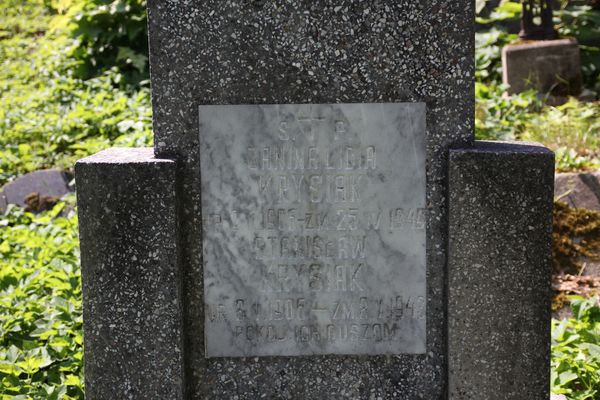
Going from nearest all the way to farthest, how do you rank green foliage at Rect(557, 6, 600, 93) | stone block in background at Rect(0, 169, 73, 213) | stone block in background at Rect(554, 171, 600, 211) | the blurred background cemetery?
the blurred background cemetery → stone block in background at Rect(554, 171, 600, 211) → stone block in background at Rect(0, 169, 73, 213) → green foliage at Rect(557, 6, 600, 93)

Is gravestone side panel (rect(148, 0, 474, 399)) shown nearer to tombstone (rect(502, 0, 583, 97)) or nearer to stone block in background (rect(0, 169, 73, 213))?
stone block in background (rect(0, 169, 73, 213))

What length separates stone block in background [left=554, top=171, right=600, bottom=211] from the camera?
4.03 m

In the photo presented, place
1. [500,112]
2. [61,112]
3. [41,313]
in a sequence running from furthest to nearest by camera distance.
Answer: [61,112] → [500,112] → [41,313]

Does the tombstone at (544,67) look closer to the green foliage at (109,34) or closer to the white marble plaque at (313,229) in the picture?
the green foliage at (109,34)

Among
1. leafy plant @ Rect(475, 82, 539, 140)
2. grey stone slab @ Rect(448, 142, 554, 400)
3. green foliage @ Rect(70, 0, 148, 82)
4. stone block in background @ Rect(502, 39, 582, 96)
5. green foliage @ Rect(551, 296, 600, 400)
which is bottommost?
green foliage @ Rect(551, 296, 600, 400)

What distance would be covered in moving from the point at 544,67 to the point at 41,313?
442 centimetres

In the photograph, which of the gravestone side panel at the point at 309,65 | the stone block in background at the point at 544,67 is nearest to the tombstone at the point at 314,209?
the gravestone side panel at the point at 309,65

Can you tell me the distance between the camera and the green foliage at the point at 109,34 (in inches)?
278

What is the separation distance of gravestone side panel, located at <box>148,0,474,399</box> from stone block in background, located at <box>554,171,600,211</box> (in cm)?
191

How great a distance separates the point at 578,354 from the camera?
3076mm

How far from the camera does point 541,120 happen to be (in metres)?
5.34

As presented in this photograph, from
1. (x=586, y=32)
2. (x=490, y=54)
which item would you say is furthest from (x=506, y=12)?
(x=586, y=32)

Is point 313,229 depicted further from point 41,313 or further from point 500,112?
point 500,112

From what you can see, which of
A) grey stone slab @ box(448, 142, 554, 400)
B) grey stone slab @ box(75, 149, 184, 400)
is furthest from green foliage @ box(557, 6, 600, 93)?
grey stone slab @ box(75, 149, 184, 400)
